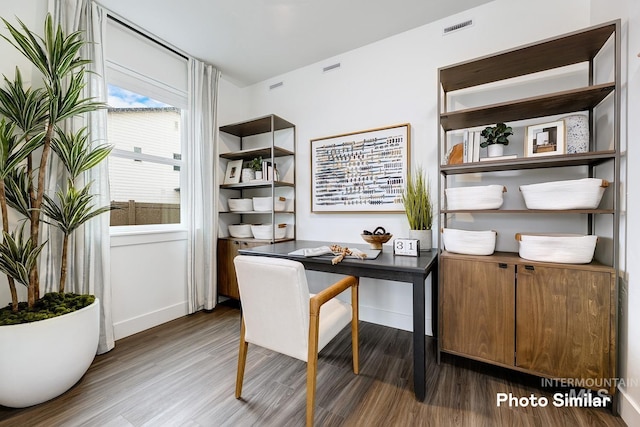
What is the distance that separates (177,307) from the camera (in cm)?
278

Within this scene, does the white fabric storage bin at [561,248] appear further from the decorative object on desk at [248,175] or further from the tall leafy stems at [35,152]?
the tall leafy stems at [35,152]

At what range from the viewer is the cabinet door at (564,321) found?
1.42 m

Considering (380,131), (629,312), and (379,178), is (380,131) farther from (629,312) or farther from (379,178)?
(629,312)

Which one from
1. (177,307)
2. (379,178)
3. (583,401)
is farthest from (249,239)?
(583,401)

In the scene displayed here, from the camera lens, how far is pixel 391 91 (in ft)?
8.27

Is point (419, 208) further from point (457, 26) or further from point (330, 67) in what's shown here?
point (330, 67)

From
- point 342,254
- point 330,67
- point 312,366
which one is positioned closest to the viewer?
point 312,366

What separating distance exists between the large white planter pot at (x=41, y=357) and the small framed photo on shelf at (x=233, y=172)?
6.19 ft

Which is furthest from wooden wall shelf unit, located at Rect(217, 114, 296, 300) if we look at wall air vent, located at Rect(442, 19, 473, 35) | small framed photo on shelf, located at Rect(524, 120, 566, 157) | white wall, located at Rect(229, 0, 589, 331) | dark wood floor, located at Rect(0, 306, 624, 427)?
small framed photo on shelf, located at Rect(524, 120, 566, 157)

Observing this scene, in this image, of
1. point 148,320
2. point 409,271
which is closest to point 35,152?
point 148,320

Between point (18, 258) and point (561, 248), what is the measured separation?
3135 millimetres

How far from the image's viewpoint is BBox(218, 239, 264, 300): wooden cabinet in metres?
2.95

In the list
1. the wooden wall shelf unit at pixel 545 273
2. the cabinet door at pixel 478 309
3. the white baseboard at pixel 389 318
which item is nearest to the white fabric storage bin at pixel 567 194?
the wooden wall shelf unit at pixel 545 273

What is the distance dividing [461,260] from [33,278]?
2697 millimetres
